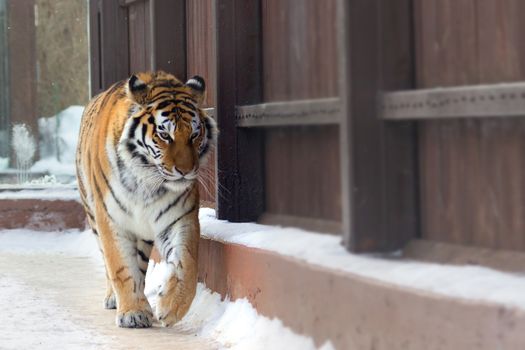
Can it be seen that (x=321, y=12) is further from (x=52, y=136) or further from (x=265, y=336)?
(x=52, y=136)

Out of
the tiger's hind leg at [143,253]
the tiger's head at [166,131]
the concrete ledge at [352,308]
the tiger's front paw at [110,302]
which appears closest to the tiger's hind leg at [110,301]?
the tiger's front paw at [110,302]

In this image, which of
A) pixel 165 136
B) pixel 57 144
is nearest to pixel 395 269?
pixel 165 136

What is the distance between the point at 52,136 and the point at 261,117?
260 inches

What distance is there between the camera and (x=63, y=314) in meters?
6.79

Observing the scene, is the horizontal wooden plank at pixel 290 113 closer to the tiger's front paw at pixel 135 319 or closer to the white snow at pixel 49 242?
the tiger's front paw at pixel 135 319

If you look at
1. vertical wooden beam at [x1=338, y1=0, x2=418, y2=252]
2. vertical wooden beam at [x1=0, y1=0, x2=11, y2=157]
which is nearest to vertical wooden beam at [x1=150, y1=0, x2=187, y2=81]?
vertical wooden beam at [x1=0, y1=0, x2=11, y2=157]

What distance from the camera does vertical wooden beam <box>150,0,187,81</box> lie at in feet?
28.0

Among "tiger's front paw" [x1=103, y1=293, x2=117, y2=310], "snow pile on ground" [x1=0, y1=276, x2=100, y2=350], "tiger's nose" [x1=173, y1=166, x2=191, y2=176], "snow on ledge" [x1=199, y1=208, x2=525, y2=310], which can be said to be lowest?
"snow pile on ground" [x1=0, y1=276, x2=100, y2=350]

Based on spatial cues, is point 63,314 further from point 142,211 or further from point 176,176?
point 176,176

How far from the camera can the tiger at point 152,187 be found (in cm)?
597

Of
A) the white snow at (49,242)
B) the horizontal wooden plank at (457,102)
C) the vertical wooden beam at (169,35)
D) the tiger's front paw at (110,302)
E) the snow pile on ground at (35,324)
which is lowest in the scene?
the snow pile on ground at (35,324)

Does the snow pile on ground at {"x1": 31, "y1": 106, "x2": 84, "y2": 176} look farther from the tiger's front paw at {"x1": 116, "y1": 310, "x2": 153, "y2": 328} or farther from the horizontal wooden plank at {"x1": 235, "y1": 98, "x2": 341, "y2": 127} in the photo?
the tiger's front paw at {"x1": 116, "y1": 310, "x2": 153, "y2": 328}

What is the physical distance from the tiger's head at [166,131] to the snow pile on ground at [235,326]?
0.77 meters

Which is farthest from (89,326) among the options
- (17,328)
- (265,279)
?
(265,279)
